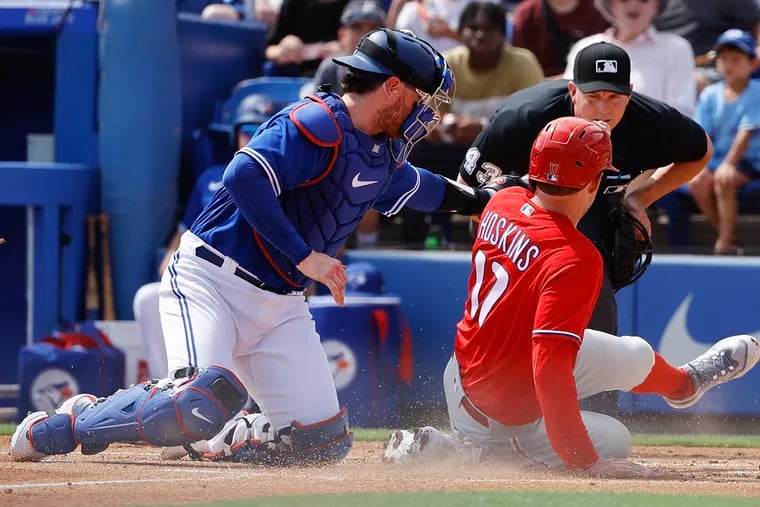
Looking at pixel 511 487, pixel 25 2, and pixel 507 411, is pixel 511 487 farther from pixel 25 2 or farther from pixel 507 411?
pixel 25 2

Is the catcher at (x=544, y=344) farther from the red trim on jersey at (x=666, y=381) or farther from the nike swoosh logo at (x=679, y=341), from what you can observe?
the nike swoosh logo at (x=679, y=341)

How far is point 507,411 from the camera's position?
424cm

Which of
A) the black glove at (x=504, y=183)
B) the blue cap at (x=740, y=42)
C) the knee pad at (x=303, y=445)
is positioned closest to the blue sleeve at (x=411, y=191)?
the black glove at (x=504, y=183)

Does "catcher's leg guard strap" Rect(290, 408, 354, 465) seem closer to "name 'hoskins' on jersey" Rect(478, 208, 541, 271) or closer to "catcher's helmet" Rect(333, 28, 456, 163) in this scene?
"name 'hoskins' on jersey" Rect(478, 208, 541, 271)

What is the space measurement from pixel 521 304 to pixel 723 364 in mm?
1023

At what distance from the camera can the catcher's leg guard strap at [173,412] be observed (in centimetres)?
408

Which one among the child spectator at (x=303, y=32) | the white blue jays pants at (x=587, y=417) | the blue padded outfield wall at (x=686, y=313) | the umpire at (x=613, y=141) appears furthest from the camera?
the child spectator at (x=303, y=32)

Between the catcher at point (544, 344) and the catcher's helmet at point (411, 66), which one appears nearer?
the catcher at point (544, 344)

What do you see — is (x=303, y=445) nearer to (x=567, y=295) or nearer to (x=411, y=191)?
(x=411, y=191)

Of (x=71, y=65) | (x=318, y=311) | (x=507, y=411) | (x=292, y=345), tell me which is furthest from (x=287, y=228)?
(x=71, y=65)

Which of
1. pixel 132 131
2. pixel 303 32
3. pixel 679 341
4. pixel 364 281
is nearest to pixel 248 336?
pixel 364 281

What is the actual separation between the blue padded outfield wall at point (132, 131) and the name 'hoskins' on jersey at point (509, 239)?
494 cm

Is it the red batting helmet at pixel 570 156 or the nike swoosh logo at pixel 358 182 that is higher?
the red batting helmet at pixel 570 156

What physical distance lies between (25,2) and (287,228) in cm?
558
